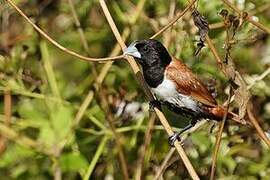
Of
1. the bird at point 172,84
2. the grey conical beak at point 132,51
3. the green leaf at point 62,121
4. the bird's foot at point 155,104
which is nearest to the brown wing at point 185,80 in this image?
the bird at point 172,84

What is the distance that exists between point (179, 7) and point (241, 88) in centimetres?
128

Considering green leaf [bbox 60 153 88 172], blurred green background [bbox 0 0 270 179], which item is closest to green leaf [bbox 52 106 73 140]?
blurred green background [bbox 0 0 270 179]

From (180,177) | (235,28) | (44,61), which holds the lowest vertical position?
(180,177)

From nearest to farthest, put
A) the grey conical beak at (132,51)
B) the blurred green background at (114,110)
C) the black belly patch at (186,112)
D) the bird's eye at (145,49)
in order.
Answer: the grey conical beak at (132,51) → the bird's eye at (145,49) → the black belly patch at (186,112) → the blurred green background at (114,110)

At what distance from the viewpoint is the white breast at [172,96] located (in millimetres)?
3719

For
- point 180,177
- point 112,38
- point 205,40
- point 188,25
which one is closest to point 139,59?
point 205,40

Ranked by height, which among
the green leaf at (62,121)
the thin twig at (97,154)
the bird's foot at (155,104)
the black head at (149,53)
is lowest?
the thin twig at (97,154)

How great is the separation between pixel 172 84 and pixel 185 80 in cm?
6

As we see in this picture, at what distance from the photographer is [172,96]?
3797mm

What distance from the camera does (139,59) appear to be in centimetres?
364

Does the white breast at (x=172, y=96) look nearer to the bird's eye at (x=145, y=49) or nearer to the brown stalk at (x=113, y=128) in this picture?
the bird's eye at (x=145, y=49)

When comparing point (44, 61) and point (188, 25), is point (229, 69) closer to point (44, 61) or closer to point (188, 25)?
point (188, 25)

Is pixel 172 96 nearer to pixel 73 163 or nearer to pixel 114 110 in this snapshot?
pixel 73 163

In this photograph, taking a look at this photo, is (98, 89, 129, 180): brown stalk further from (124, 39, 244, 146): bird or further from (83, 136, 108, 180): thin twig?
(124, 39, 244, 146): bird
